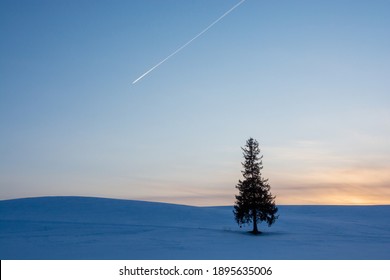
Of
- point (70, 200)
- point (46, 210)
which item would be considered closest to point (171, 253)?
point (46, 210)

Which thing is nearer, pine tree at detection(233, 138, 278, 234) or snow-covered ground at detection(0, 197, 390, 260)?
snow-covered ground at detection(0, 197, 390, 260)

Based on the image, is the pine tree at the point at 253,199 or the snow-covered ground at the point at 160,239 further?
the pine tree at the point at 253,199

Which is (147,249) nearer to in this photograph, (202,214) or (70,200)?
(202,214)

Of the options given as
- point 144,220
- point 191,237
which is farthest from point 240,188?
point 144,220

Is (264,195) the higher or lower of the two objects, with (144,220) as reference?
higher

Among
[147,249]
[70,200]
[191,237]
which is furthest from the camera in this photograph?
[70,200]

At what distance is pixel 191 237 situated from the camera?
36.1m

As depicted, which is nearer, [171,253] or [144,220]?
[171,253]

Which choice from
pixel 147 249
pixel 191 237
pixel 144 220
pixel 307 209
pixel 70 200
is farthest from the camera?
pixel 307 209

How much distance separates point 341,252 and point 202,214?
35737 millimetres

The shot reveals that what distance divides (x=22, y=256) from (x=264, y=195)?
89.6ft

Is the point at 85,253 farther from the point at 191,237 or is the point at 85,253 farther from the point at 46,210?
the point at 46,210

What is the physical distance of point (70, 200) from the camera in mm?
75062
